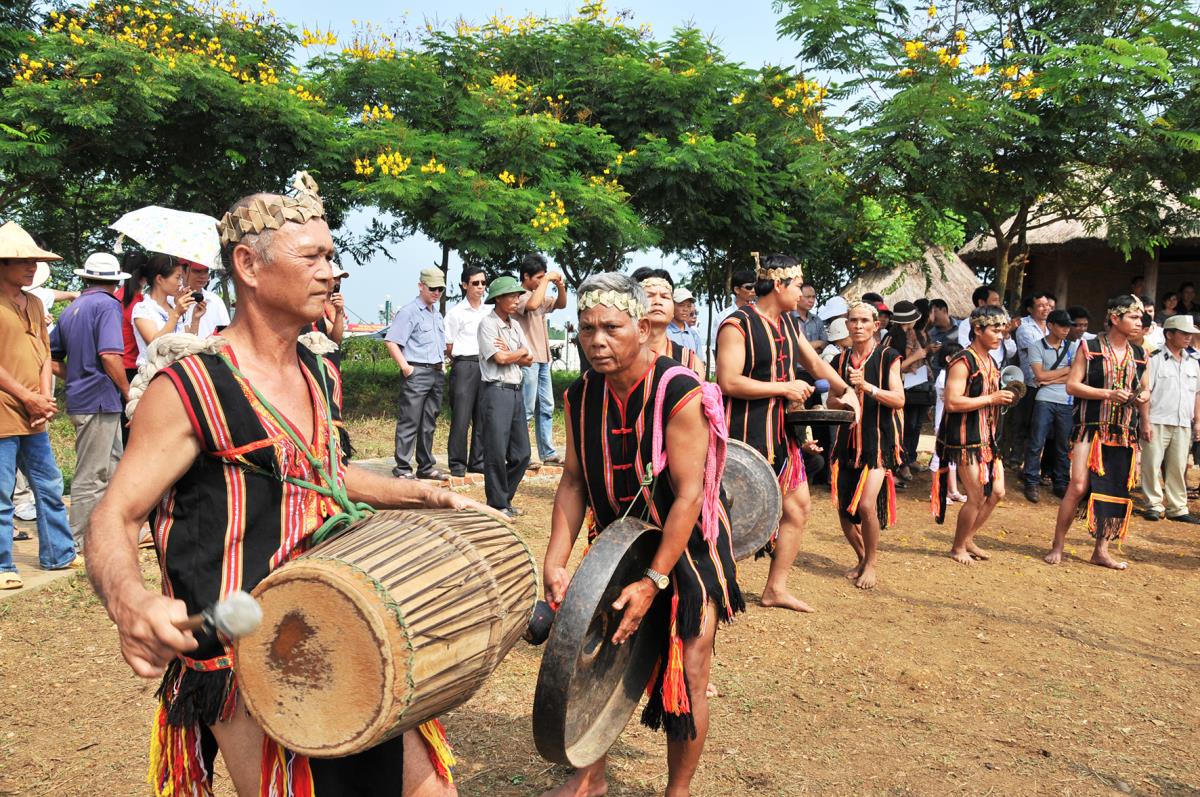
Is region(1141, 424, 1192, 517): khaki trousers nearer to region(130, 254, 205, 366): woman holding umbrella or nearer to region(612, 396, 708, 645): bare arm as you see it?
region(612, 396, 708, 645): bare arm

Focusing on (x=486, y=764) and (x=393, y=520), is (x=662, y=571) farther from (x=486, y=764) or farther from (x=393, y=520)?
(x=486, y=764)

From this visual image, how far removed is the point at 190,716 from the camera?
83.4 inches

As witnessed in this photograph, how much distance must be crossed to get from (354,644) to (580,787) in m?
1.87

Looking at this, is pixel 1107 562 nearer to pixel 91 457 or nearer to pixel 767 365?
pixel 767 365

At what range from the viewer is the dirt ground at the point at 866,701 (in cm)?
375

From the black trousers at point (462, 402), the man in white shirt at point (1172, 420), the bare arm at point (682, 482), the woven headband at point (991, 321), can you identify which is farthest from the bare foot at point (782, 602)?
the man in white shirt at point (1172, 420)

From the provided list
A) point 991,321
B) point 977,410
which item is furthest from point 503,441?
point 991,321

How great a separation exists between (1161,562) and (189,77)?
12573 millimetres

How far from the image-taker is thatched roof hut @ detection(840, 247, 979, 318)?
18.2 m

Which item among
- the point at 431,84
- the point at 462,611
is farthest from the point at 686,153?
the point at 462,611

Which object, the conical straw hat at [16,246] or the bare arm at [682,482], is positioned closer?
the bare arm at [682,482]

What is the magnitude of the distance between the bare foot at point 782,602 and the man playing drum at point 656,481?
263cm

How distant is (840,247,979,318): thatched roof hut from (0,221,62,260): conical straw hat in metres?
15.2

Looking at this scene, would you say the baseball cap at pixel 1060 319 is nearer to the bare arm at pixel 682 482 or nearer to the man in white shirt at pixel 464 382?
the man in white shirt at pixel 464 382
